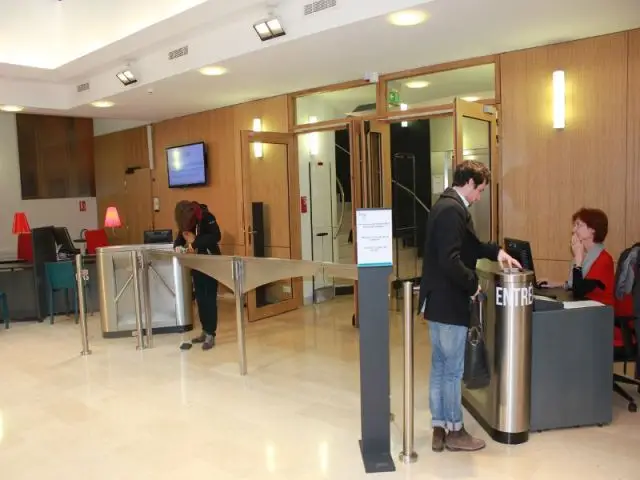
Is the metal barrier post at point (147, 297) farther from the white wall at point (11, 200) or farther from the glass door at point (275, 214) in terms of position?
the white wall at point (11, 200)

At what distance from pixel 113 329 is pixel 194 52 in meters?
2.88

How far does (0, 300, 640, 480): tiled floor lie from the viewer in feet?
9.75

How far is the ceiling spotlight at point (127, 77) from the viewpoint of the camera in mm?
6102

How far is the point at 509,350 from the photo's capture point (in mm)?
3105

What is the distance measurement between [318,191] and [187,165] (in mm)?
2079

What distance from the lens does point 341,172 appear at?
314 inches

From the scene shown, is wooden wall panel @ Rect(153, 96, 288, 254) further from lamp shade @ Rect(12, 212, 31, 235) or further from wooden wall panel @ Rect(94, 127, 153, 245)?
lamp shade @ Rect(12, 212, 31, 235)

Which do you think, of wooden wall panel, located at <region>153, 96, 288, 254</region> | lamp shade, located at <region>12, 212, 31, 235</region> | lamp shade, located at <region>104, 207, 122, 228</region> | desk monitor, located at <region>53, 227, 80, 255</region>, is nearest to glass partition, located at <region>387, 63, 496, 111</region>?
wooden wall panel, located at <region>153, 96, 288, 254</region>

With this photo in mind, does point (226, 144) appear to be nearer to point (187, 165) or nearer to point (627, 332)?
point (187, 165)

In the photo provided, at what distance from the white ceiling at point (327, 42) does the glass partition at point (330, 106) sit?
39cm

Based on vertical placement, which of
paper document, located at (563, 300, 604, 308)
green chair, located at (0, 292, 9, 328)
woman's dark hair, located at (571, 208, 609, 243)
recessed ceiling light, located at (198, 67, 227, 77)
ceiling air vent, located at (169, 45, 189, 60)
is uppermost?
ceiling air vent, located at (169, 45, 189, 60)

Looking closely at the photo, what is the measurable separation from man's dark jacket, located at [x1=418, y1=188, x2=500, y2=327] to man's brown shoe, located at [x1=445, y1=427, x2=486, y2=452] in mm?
671

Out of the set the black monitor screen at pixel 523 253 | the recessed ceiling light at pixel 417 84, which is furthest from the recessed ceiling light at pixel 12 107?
the black monitor screen at pixel 523 253

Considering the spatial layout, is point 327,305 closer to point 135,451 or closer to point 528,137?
point 528,137
